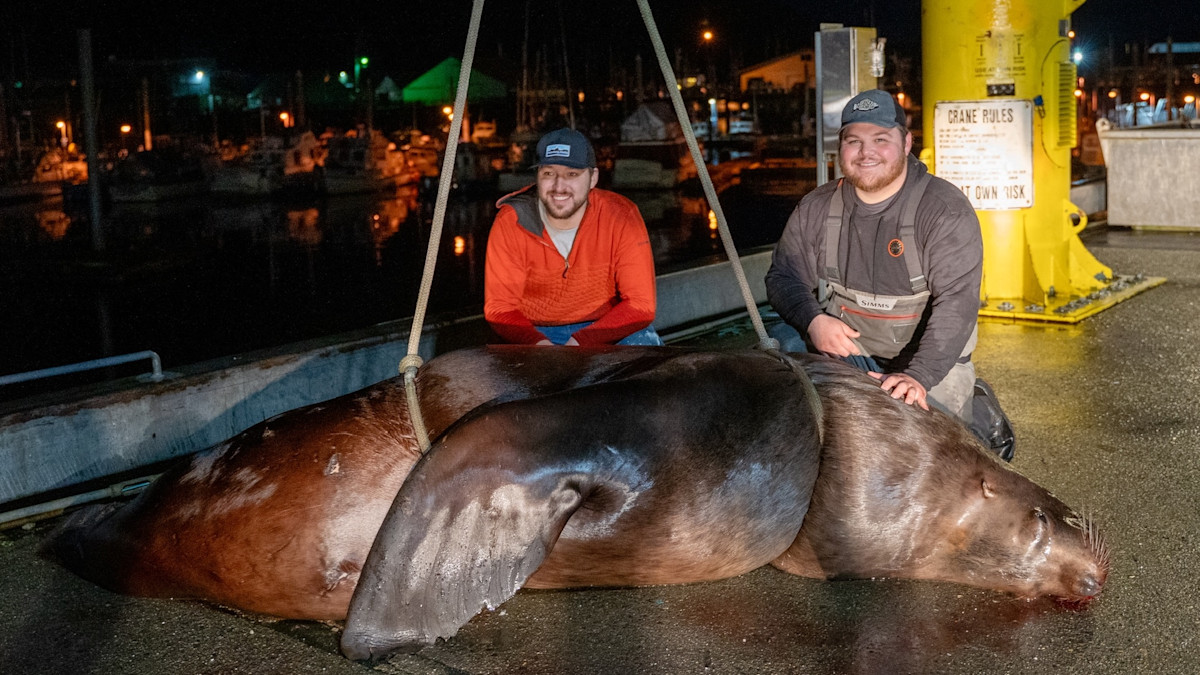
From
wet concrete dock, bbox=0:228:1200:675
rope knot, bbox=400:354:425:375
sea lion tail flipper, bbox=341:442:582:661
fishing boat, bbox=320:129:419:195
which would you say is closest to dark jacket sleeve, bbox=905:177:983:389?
wet concrete dock, bbox=0:228:1200:675

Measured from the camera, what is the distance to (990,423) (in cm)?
548

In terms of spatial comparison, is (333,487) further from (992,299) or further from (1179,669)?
(992,299)

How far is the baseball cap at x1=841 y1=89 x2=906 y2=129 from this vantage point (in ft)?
16.4

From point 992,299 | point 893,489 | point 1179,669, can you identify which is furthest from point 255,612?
point 992,299

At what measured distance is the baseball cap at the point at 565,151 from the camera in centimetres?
549

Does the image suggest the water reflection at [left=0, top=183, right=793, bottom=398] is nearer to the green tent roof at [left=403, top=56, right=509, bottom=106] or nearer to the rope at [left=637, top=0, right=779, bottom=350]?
the rope at [left=637, top=0, right=779, bottom=350]

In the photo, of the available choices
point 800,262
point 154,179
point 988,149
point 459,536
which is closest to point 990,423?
point 800,262

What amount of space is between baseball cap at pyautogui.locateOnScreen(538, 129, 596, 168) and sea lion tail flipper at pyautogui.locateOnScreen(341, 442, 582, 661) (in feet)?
7.47

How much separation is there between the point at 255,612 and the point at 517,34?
100 metres

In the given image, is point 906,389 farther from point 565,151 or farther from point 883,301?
point 565,151

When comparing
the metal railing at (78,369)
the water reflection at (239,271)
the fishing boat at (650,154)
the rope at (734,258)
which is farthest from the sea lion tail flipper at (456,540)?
the fishing boat at (650,154)

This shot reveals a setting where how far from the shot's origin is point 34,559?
4898 mm

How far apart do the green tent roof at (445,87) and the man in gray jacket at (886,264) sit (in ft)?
211

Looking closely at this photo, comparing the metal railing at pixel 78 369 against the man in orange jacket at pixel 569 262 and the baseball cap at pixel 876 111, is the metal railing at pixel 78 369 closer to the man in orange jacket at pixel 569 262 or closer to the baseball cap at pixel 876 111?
the man in orange jacket at pixel 569 262
